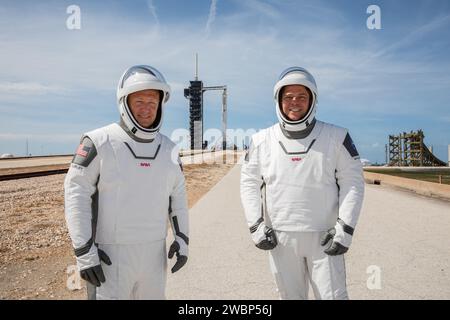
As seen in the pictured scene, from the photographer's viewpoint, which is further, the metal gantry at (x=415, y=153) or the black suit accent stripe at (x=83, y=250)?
the metal gantry at (x=415, y=153)

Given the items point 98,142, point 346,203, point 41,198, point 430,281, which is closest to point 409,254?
point 430,281

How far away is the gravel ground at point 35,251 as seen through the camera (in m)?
4.58

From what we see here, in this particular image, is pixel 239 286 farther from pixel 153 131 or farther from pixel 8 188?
pixel 8 188

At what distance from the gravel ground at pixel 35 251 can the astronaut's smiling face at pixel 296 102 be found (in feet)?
10.2

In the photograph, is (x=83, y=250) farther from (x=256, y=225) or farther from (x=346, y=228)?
(x=346, y=228)

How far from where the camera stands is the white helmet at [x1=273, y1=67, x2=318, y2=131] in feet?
10.3

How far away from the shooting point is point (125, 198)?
9.11 ft

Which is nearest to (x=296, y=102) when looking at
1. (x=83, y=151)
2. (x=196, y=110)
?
(x=83, y=151)

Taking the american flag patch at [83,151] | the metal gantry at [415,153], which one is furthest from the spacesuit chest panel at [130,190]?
the metal gantry at [415,153]

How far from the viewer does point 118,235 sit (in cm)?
276

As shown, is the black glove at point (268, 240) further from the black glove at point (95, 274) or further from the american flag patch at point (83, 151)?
the american flag patch at point (83, 151)

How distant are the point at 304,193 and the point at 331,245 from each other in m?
0.46

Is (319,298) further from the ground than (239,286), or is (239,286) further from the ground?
(319,298)

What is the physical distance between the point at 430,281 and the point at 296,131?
3044mm
